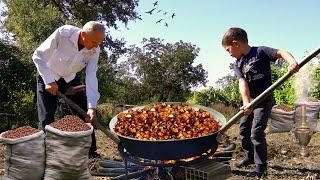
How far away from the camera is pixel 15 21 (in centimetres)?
1762

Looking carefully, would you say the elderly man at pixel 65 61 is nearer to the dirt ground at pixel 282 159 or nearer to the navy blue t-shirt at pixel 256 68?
the dirt ground at pixel 282 159

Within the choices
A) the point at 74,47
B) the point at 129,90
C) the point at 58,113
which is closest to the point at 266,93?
the point at 74,47

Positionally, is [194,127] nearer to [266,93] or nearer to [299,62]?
[266,93]

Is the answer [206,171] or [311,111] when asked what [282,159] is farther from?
[311,111]

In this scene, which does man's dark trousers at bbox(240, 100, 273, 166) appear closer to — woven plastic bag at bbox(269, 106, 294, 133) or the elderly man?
the elderly man

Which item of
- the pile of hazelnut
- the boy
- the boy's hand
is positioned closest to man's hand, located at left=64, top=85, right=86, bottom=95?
the pile of hazelnut

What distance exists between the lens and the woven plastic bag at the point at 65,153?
414 cm

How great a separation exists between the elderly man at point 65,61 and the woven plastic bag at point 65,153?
0.75 m

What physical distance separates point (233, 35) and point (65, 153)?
236 centimetres

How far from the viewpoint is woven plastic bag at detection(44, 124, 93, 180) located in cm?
414

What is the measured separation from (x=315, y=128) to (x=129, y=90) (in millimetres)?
17099

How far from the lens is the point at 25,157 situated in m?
4.18

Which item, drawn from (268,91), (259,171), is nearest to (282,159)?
(259,171)

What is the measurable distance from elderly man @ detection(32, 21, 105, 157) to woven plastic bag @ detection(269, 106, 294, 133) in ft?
18.3
